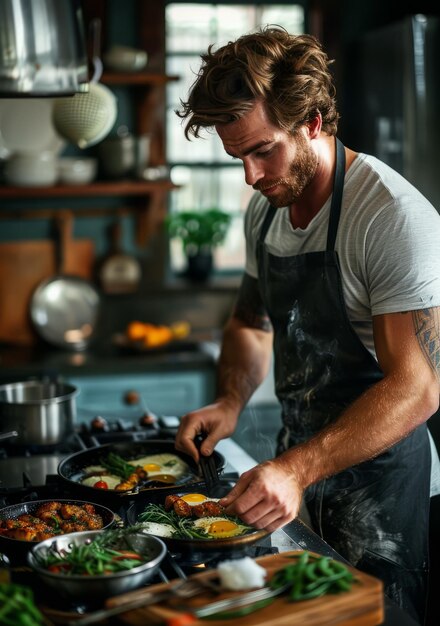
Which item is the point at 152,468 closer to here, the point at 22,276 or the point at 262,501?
the point at 262,501

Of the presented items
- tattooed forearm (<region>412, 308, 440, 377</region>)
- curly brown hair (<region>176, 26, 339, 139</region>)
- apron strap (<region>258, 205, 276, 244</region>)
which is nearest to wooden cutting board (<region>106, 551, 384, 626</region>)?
tattooed forearm (<region>412, 308, 440, 377</region>)

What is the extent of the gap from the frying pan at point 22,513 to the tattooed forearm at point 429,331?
78cm

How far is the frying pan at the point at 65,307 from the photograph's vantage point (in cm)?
466

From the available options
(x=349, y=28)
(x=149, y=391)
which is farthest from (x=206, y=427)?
(x=349, y=28)

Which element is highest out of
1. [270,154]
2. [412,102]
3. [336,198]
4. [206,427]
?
[412,102]

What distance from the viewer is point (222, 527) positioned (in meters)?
1.76

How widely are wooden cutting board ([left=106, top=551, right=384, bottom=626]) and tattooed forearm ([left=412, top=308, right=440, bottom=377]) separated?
64 cm

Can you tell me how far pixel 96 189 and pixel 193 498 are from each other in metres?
2.88

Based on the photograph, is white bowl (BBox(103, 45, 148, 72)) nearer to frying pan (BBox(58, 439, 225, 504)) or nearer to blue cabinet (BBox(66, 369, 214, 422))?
blue cabinet (BBox(66, 369, 214, 422))

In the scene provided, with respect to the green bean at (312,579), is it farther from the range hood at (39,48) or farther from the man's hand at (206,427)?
the range hood at (39,48)

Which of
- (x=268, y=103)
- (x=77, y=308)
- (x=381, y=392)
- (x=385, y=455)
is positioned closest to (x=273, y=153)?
(x=268, y=103)

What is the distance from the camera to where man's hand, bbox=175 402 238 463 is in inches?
86.7

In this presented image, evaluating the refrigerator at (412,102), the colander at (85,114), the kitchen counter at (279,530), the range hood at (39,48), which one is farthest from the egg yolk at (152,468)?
the refrigerator at (412,102)

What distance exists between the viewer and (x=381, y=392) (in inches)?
76.5
